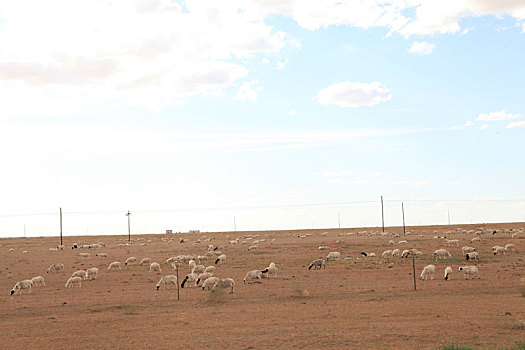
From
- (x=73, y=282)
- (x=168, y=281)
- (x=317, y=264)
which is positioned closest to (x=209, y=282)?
(x=168, y=281)

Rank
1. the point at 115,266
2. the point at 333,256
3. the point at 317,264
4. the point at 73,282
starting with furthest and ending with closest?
the point at 333,256, the point at 115,266, the point at 317,264, the point at 73,282

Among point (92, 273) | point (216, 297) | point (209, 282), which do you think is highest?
point (209, 282)

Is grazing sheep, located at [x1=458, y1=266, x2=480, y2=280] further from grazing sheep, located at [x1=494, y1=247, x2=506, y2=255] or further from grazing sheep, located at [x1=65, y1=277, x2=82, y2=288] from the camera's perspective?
grazing sheep, located at [x1=65, y1=277, x2=82, y2=288]

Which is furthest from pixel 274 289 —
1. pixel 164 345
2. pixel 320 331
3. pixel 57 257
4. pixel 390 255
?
pixel 57 257

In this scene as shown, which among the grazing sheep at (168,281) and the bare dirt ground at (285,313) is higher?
the grazing sheep at (168,281)

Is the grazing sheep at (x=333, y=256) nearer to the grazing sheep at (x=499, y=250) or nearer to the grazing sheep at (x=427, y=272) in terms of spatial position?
the grazing sheep at (x=427, y=272)

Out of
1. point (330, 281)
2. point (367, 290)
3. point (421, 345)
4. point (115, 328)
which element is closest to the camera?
point (421, 345)

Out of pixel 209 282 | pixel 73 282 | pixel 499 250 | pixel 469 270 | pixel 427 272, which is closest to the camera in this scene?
pixel 209 282

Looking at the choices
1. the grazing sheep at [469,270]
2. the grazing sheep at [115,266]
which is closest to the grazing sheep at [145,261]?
the grazing sheep at [115,266]

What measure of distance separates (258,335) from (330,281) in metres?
15.3

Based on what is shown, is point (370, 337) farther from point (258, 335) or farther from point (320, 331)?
point (258, 335)

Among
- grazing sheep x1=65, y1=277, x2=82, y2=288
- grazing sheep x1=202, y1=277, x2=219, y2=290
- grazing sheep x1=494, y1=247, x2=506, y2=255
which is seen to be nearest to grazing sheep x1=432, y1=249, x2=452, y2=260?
grazing sheep x1=494, y1=247, x2=506, y2=255

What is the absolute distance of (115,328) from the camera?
20031mm

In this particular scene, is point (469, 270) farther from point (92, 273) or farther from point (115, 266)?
point (115, 266)
